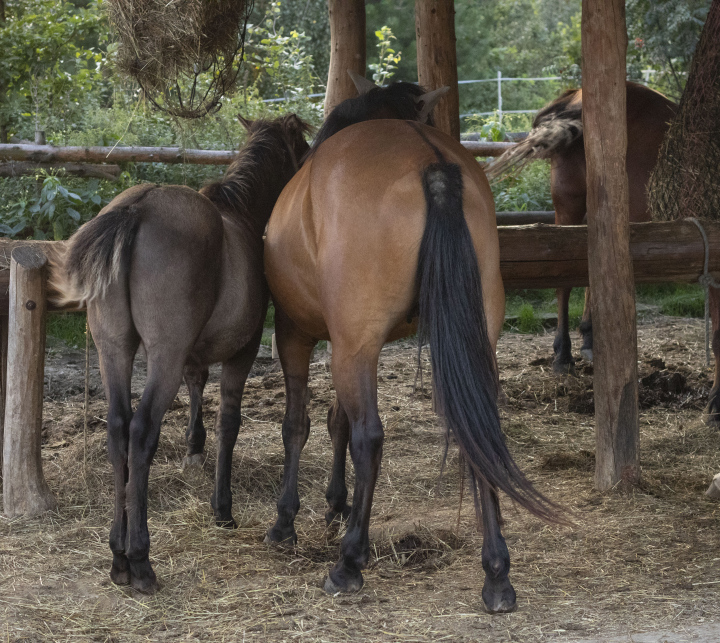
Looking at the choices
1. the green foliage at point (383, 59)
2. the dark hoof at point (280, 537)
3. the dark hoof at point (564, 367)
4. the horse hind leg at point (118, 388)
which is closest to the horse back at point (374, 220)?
the horse hind leg at point (118, 388)

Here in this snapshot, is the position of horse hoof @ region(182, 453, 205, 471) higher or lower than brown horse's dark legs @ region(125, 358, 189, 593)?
lower

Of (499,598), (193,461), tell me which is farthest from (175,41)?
(499,598)

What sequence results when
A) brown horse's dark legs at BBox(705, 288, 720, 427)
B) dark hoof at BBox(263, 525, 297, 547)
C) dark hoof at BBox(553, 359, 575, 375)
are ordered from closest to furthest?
dark hoof at BBox(263, 525, 297, 547), brown horse's dark legs at BBox(705, 288, 720, 427), dark hoof at BBox(553, 359, 575, 375)

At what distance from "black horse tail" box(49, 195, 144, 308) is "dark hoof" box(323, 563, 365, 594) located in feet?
4.63

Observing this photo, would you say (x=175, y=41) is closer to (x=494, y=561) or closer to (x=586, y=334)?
(x=494, y=561)

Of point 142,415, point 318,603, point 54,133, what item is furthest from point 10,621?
point 54,133

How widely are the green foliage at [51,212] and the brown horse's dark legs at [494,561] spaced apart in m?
5.89

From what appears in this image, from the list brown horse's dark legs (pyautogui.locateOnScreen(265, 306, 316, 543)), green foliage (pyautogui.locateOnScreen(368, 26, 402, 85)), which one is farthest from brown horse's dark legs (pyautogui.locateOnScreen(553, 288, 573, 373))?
green foliage (pyautogui.locateOnScreen(368, 26, 402, 85))

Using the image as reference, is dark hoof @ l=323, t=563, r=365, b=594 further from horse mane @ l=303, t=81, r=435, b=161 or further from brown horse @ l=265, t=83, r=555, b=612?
horse mane @ l=303, t=81, r=435, b=161

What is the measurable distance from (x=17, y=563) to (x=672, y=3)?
10.6 metres

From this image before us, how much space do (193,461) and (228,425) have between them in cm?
90

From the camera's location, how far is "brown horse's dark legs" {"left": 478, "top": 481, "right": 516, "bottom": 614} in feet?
8.89

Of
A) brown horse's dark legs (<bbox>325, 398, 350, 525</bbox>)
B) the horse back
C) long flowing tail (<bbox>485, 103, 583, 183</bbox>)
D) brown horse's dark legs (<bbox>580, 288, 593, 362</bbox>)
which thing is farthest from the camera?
brown horse's dark legs (<bbox>580, 288, 593, 362</bbox>)

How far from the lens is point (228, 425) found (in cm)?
371
